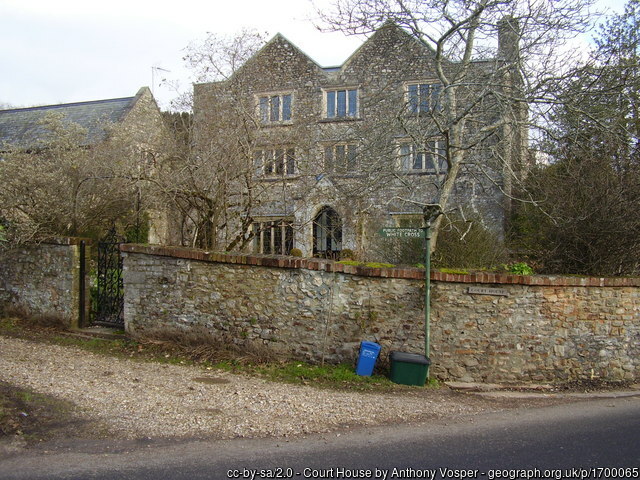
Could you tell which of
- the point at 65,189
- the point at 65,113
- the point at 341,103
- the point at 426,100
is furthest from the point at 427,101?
the point at 65,113

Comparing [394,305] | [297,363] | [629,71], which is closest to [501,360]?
[394,305]

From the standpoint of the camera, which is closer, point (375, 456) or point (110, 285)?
point (375, 456)

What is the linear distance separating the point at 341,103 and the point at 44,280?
47.3 ft

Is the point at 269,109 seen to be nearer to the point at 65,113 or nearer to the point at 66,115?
the point at 66,115

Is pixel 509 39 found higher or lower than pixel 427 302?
higher

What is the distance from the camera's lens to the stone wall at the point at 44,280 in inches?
403

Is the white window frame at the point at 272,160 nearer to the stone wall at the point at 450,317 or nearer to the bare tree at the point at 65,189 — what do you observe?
the bare tree at the point at 65,189

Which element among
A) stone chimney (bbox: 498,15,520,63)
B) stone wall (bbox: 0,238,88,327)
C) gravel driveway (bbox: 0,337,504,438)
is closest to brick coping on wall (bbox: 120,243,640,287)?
gravel driveway (bbox: 0,337,504,438)

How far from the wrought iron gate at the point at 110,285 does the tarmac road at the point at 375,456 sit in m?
5.95

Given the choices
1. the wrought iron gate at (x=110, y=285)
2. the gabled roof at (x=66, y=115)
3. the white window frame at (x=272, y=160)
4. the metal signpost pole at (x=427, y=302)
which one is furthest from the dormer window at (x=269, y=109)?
the gabled roof at (x=66, y=115)

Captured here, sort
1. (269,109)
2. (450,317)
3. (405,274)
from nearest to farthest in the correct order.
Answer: (450,317) → (405,274) → (269,109)

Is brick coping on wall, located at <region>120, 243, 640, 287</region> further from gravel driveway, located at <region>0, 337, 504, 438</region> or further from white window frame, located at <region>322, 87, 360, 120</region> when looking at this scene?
white window frame, located at <region>322, 87, 360, 120</region>

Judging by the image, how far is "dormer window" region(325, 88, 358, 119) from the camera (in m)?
20.7

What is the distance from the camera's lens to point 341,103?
20.9 metres
